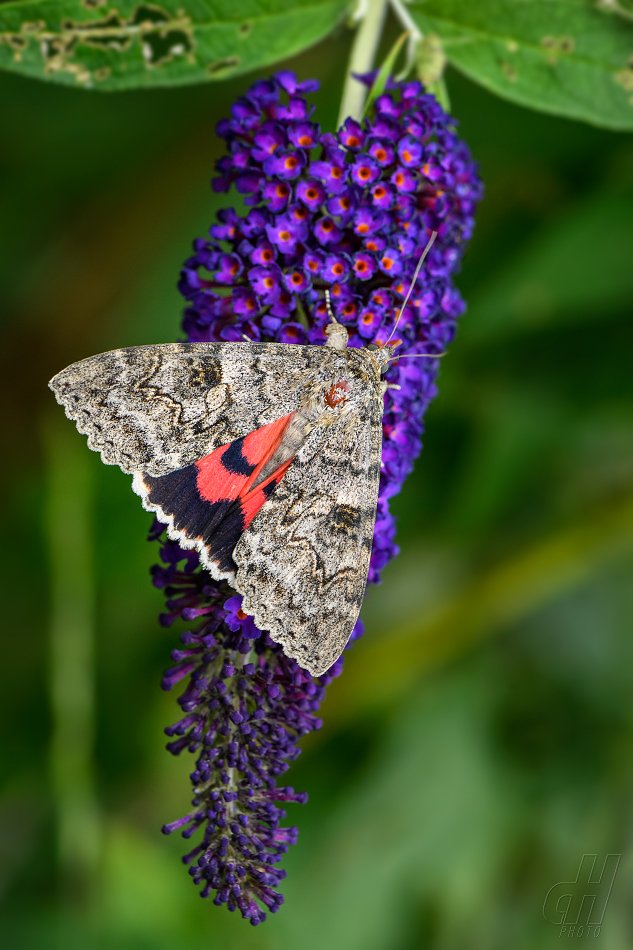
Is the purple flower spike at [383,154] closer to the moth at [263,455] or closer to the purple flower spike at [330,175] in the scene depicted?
the purple flower spike at [330,175]

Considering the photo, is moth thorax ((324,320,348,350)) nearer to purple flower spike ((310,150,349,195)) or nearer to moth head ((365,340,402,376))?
moth head ((365,340,402,376))

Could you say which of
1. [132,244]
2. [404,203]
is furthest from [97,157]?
[404,203]

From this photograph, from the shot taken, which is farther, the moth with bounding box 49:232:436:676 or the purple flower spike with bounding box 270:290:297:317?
the purple flower spike with bounding box 270:290:297:317

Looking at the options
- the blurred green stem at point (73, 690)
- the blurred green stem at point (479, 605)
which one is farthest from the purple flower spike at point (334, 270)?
the blurred green stem at point (479, 605)

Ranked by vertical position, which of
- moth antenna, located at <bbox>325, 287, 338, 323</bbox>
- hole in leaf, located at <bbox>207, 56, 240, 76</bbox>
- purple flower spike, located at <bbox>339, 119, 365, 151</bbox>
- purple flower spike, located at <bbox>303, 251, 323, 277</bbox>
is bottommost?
moth antenna, located at <bbox>325, 287, 338, 323</bbox>

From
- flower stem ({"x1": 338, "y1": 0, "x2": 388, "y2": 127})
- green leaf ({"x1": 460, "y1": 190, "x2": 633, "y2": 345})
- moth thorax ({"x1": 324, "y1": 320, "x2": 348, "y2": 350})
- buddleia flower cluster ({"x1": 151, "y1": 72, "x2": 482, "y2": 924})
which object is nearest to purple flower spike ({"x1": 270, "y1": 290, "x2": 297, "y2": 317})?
buddleia flower cluster ({"x1": 151, "y1": 72, "x2": 482, "y2": 924})

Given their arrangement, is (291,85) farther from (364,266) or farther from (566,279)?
(566,279)
